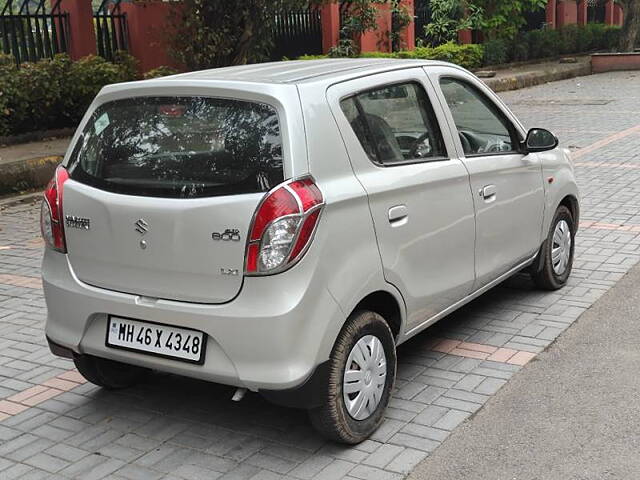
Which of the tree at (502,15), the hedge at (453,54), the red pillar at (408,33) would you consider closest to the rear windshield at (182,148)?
the hedge at (453,54)

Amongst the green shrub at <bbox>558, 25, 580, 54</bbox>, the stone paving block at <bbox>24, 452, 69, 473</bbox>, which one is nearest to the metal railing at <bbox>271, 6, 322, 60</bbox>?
the green shrub at <bbox>558, 25, 580, 54</bbox>

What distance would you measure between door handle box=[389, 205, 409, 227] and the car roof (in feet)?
2.20

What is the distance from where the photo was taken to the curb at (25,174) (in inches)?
418

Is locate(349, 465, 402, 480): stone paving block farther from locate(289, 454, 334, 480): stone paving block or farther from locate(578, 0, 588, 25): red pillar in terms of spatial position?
locate(578, 0, 588, 25): red pillar

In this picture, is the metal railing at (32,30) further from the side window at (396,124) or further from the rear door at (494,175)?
the side window at (396,124)

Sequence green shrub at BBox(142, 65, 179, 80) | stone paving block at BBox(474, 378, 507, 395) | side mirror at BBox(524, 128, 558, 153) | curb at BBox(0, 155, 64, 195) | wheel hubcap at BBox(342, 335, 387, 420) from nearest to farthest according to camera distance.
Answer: wheel hubcap at BBox(342, 335, 387, 420) < stone paving block at BBox(474, 378, 507, 395) < side mirror at BBox(524, 128, 558, 153) < curb at BBox(0, 155, 64, 195) < green shrub at BBox(142, 65, 179, 80)

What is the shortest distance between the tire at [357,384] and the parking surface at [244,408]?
0.10 m

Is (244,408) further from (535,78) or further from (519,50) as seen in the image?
(519,50)

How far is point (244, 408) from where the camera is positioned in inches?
175

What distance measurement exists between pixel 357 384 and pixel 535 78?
2084cm

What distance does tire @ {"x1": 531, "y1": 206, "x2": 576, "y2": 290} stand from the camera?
586 centimetres

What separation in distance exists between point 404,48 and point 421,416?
62.1 feet

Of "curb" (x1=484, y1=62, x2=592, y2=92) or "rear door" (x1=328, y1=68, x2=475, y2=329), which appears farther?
"curb" (x1=484, y1=62, x2=592, y2=92)

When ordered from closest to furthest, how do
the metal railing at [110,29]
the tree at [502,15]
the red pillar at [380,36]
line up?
the metal railing at [110,29], the red pillar at [380,36], the tree at [502,15]
